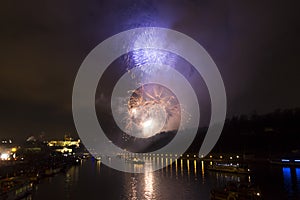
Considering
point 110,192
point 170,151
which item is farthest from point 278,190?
point 170,151

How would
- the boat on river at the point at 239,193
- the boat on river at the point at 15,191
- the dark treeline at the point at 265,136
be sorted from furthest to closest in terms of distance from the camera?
the dark treeline at the point at 265,136, the boat on river at the point at 15,191, the boat on river at the point at 239,193

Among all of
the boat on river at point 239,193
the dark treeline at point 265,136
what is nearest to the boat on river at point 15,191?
the boat on river at point 239,193

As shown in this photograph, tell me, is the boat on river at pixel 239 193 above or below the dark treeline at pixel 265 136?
below

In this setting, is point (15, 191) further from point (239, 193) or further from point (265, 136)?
point (265, 136)

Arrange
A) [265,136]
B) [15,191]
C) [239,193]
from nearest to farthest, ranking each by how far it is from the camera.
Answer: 1. [239,193]
2. [15,191]
3. [265,136]

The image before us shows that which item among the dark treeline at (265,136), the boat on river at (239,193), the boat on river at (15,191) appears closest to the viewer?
the boat on river at (239,193)

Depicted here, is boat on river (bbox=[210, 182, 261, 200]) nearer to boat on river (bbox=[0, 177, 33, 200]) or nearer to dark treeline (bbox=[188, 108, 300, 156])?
boat on river (bbox=[0, 177, 33, 200])

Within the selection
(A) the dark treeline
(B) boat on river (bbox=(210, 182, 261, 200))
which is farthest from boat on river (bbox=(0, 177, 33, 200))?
(A) the dark treeline

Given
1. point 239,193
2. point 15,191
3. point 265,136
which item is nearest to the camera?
point 239,193

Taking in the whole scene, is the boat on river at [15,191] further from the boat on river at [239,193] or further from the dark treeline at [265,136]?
the dark treeline at [265,136]

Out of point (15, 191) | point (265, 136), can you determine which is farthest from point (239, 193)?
point (265, 136)

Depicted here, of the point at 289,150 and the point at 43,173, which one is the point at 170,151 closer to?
the point at 289,150
